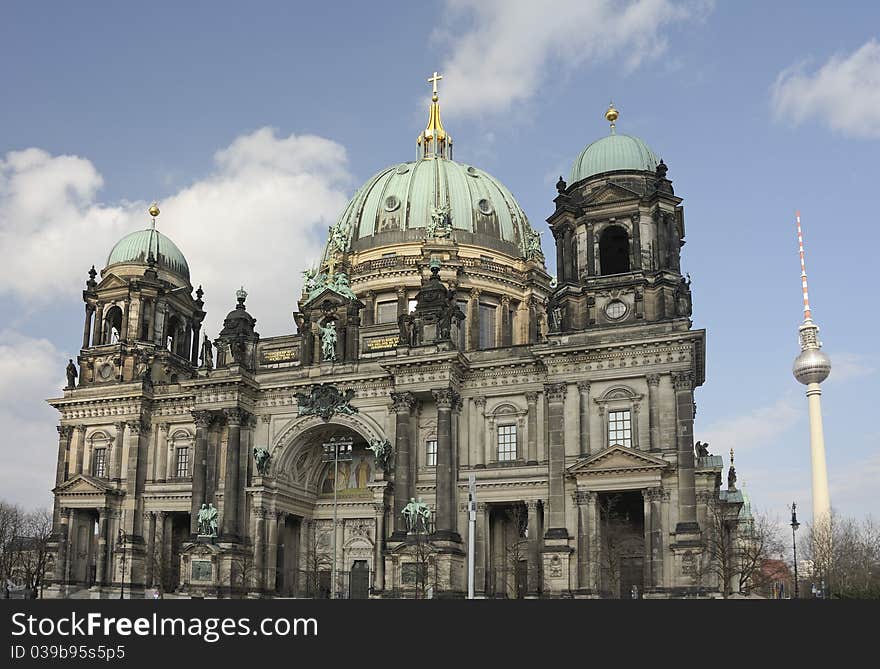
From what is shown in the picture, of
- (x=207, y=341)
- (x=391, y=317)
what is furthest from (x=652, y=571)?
(x=207, y=341)

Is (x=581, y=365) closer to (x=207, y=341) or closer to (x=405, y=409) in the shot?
(x=405, y=409)

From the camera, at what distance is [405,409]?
59.0 metres

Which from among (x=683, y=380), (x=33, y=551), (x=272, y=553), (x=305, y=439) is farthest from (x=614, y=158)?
(x=33, y=551)

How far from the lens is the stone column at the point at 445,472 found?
56.1m

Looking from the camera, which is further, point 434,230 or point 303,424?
point 434,230

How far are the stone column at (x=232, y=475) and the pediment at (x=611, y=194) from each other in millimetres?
26156

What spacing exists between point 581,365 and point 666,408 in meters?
5.42

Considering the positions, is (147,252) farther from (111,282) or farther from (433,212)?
(433,212)

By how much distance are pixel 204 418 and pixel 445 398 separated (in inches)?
663

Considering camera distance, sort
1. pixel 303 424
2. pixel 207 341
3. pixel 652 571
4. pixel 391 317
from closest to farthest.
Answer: pixel 652 571 → pixel 303 424 → pixel 207 341 → pixel 391 317

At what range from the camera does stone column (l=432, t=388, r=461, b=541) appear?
56094mm

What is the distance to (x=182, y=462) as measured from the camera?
66875 mm

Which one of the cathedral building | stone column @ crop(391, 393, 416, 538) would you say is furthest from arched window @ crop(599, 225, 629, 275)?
stone column @ crop(391, 393, 416, 538)

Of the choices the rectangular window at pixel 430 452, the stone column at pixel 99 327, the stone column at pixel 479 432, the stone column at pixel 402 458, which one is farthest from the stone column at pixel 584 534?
the stone column at pixel 99 327
